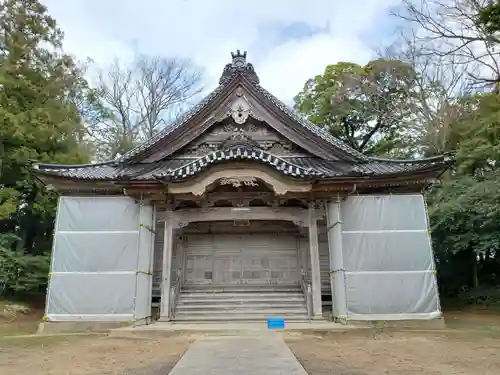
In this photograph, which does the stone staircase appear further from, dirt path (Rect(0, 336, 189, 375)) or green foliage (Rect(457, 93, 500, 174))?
green foliage (Rect(457, 93, 500, 174))

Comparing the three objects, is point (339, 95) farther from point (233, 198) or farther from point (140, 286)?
point (140, 286)

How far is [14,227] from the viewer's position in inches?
692

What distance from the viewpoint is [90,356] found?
20.8 ft

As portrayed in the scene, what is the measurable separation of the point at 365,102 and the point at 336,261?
59.9ft

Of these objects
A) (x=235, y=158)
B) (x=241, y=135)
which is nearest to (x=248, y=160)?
(x=235, y=158)

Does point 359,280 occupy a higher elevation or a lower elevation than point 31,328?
higher

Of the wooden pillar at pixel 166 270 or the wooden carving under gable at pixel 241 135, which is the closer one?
the wooden pillar at pixel 166 270

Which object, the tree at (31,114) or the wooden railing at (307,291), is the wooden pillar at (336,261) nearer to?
the wooden railing at (307,291)

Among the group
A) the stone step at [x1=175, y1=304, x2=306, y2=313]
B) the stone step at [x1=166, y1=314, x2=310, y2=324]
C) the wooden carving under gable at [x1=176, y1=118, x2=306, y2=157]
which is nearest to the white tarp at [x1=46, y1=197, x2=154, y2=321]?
the stone step at [x1=166, y1=314, x2=310, y2=324]

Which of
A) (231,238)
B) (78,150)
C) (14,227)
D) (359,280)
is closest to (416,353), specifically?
(359,280)

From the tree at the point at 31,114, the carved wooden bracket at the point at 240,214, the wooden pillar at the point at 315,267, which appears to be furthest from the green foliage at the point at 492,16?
the tree at the point at 31,114

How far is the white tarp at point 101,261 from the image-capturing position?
380 inches

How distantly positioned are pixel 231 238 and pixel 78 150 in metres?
9.15

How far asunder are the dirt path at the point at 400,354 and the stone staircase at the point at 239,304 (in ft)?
8.38
